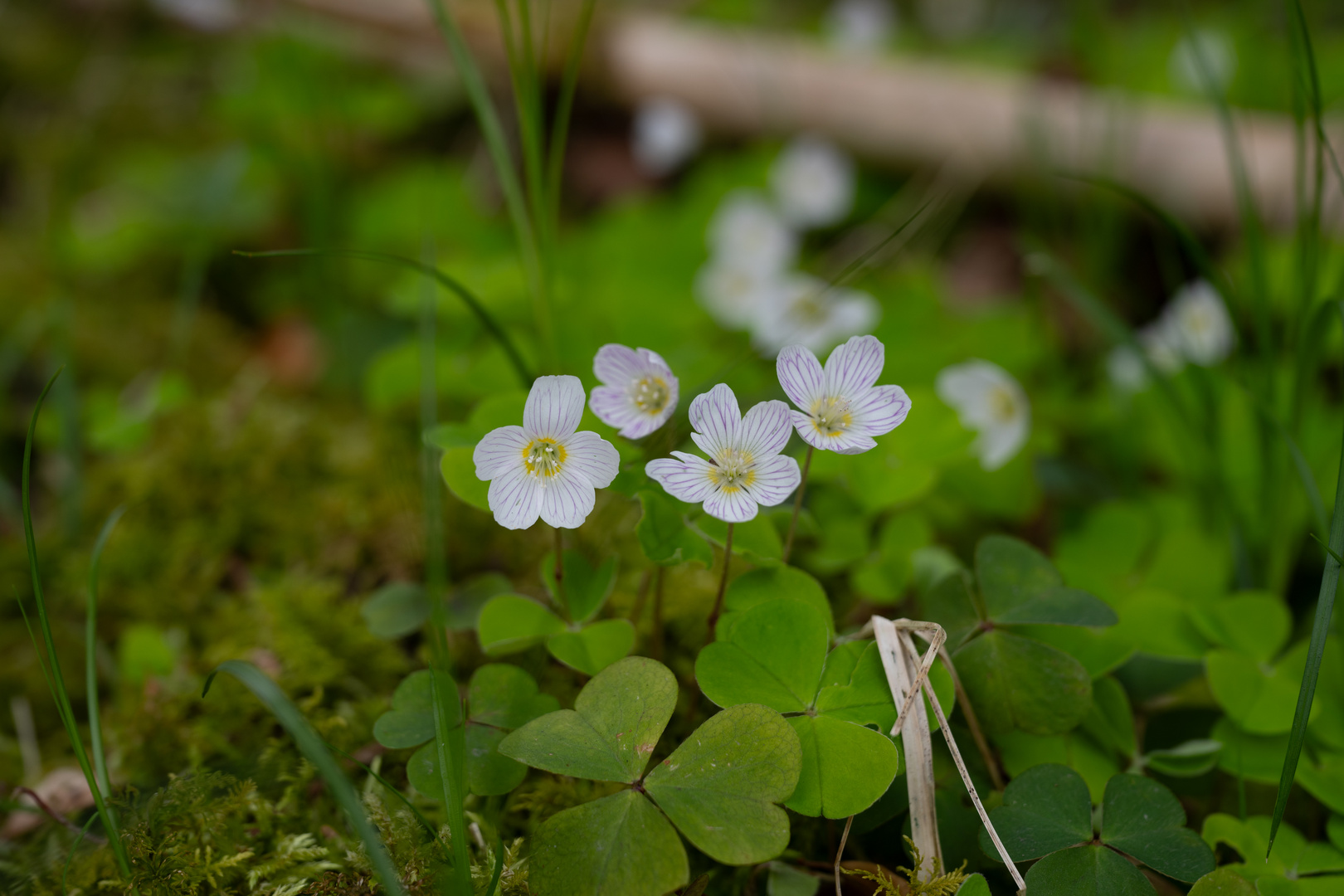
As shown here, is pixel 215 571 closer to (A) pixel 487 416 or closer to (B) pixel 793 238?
(A) pixel 487 416

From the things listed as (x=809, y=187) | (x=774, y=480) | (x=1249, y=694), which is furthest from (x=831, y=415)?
(x=809, y=187)

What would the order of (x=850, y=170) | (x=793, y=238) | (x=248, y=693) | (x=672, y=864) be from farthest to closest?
(x=850, y=170)
(x=793, y=238)
(x=248, y=693)
(x=672, y=864)

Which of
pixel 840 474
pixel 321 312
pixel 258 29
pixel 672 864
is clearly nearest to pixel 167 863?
pixel 672 864

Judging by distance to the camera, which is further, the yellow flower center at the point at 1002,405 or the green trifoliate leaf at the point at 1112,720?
the yellow flower center at the point at 1002,405

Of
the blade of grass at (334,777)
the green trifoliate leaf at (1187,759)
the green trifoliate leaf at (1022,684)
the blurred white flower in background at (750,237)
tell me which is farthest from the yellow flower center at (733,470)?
the blurred white flower in background at (750,237)

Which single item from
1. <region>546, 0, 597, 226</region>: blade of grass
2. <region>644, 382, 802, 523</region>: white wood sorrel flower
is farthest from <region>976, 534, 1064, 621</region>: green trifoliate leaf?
<region>546, 0, 597, 226</region>: blade of grass

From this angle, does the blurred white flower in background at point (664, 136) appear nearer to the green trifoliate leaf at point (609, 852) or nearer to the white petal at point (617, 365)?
the white petal at point (617, 365)

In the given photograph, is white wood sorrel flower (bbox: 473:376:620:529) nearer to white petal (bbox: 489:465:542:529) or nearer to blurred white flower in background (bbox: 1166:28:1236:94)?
white petal (bbox: 489:465:542:529)

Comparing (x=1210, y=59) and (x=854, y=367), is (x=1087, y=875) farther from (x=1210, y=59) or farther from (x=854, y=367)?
(x=1210, y=59)
